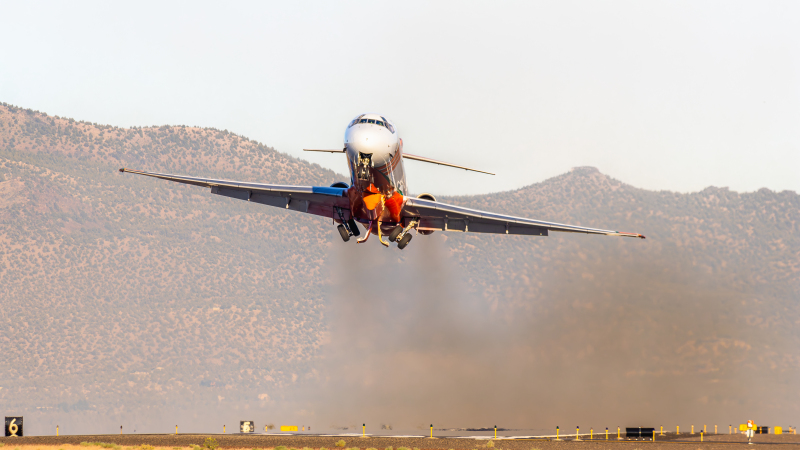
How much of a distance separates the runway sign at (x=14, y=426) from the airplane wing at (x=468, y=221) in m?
33.6

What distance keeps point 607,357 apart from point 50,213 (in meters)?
133

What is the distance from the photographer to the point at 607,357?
127812 mm

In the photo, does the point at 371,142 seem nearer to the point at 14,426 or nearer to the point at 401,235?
the point at 401,235

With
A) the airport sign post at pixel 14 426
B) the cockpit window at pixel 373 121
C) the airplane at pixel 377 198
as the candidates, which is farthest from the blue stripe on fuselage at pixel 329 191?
the airport sign post at pixel 14 426

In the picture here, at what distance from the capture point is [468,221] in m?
52.2

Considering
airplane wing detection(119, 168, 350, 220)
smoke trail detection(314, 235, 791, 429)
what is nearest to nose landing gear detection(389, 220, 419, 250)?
airplane wing detection(119, 168, 350, 220)

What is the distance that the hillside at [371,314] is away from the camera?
423ft

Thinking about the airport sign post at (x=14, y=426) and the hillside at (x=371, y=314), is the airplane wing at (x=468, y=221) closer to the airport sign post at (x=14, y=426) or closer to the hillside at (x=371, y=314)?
the airport sign post at (x=14, y=426)

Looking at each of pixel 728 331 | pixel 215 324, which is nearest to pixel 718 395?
pixel 728 331

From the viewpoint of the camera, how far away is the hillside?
12900 centimetres

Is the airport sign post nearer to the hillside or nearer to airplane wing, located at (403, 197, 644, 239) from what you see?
airplane wing, located at (403, 197, 644, 239)

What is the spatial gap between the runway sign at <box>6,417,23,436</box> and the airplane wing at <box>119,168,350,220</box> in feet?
80.1

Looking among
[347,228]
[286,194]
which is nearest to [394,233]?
[347,228]

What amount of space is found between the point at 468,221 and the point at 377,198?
8637 millimetres
